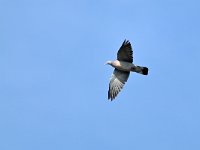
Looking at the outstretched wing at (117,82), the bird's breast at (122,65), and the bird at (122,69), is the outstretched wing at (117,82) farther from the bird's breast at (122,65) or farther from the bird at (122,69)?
the bird's breast at (122,65)

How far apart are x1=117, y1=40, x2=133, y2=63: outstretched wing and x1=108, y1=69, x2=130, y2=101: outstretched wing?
117 centimetres

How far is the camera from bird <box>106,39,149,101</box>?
47.8m

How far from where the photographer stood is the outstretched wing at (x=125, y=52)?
156ft

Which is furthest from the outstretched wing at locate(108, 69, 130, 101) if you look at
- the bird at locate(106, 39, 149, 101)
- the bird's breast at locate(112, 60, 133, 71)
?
the bird's breast at locate(112, 60, 133, 71)

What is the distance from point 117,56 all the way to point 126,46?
954 millimetres

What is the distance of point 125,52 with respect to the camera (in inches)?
1882

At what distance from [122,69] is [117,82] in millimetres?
1064

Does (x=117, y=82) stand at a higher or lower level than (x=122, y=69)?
lower

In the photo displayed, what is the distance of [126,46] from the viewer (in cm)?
Result: 4769

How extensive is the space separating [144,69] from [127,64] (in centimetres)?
117

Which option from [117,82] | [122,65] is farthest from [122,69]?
[117,82]

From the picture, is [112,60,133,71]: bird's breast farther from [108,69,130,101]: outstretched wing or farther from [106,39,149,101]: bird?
[108,69,130,101]: outstretched wing

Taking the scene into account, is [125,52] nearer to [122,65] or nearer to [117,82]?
[122,65]

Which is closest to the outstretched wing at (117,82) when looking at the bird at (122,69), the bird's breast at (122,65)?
the bird at (122,69)
